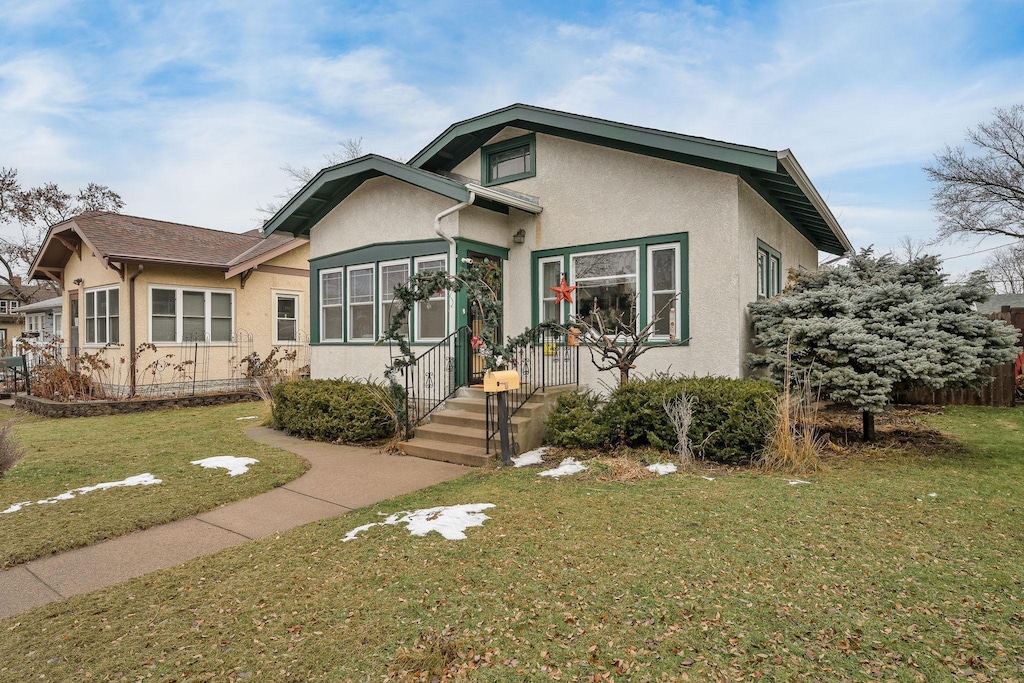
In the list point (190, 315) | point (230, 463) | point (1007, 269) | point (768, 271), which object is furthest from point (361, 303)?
point (1007, 269)

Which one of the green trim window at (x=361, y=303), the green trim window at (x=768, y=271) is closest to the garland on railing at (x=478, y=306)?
the green trim window at (x=361, y=303)

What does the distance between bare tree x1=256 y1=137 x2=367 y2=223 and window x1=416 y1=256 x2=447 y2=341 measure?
71.6 feet

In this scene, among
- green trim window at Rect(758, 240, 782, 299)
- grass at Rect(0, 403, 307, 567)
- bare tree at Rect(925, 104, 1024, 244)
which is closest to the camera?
grass at Rect(0, 403, 307, 567)

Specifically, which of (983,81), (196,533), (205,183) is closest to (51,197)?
(205,183)

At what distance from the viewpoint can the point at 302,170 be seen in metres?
30.1

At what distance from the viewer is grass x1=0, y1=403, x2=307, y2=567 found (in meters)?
4.70

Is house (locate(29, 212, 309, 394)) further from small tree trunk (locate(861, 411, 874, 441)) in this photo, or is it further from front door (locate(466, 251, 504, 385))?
small tree trunk (locate(861, 411, 874, 441))

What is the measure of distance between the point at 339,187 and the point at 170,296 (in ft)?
21.2

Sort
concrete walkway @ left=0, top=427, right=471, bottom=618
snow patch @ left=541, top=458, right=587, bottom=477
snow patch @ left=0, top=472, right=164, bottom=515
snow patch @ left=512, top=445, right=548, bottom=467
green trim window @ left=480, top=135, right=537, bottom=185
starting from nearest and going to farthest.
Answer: concrete walkway @ left=0, top=427, right=471, bottom=618
snow patch @ left=0, top=472, right=164, bottom=515
snow patch @ left=541, top=458, right=587, bottom=477
snow patch @ left=512, top=445, right=548, bottom=467
green trim window @ left=480, top=135, right=537, bottom=185

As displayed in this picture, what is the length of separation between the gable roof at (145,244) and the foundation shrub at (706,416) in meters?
11.1

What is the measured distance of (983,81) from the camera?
21.1 metres

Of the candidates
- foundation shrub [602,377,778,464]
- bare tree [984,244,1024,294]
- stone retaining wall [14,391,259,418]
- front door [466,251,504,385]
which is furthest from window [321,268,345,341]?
bare tree [984,244,1024,294]

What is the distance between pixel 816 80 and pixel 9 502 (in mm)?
17844

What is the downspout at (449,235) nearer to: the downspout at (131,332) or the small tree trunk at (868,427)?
the small tree trunk at (868,427)
